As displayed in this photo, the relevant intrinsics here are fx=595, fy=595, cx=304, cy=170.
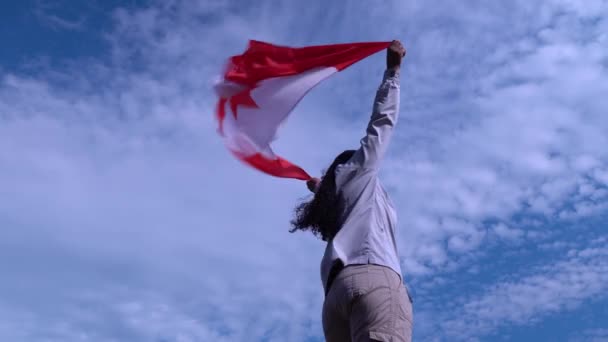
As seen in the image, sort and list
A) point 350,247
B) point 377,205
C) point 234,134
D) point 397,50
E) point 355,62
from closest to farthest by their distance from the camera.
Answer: point 350,247, point 377,205, point 397,50, point 234,134, point 355,62

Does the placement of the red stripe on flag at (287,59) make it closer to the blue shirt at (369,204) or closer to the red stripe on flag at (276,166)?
the red stripe on flag at (276,166)

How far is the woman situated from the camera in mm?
3500

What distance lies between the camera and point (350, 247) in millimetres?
3785

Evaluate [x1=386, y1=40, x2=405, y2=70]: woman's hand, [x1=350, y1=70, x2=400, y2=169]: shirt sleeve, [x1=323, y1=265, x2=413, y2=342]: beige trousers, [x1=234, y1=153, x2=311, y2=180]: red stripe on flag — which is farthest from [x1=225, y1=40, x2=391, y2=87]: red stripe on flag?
[x1=323, y1=265, x2=413, y2=342]: beige trousers

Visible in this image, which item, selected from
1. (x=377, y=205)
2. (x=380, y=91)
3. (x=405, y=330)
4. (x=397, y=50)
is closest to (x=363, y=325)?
(x=405, y=330)

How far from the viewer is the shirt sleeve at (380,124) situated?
416cm

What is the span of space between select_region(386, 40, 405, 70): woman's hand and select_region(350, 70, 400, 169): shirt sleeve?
0.20ft

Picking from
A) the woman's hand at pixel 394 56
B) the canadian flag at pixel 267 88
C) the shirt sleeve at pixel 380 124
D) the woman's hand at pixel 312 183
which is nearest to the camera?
the shirt sleeve at pixel 380 124

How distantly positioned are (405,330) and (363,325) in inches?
10.3

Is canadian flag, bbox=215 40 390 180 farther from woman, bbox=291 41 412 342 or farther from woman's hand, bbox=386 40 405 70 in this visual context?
woman's hand, bbox=386 40 405 70

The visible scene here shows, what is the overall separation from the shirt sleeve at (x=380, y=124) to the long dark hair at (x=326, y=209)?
222mm

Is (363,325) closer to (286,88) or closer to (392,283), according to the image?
(392,283)

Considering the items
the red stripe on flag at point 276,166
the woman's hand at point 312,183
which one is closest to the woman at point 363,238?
the woman's hand at point 312,183

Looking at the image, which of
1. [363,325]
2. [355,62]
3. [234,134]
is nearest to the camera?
[363,325]
